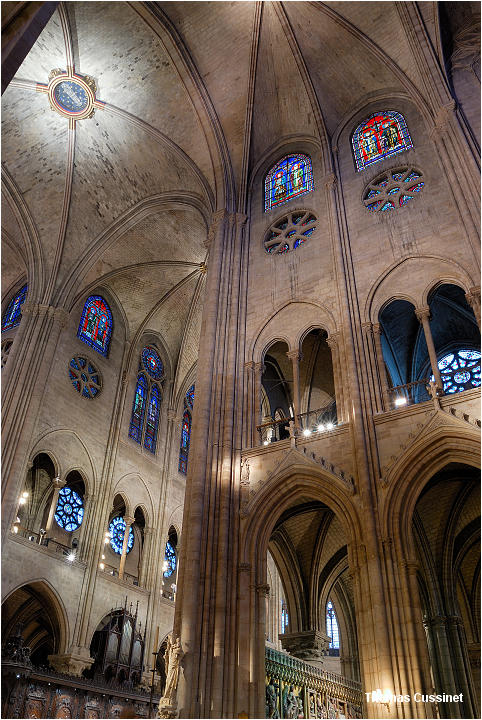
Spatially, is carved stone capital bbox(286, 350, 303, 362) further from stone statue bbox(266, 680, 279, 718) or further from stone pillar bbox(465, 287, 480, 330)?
stone statue bbox(266, 680, 279, 718)

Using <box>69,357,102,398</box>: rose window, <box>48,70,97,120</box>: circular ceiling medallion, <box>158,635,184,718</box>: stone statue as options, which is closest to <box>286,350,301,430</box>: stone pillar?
<box>158,635,184,718</box>: stone statue

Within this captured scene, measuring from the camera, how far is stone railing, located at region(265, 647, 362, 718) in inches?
473

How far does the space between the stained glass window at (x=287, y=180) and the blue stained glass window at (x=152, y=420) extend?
409 inches

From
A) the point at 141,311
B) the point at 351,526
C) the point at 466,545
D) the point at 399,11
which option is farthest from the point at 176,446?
the point at 399,11

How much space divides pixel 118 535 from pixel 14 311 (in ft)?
32.3

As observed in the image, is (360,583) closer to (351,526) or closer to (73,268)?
(351,526)

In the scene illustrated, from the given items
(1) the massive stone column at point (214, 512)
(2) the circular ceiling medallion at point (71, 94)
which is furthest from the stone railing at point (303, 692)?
(2) the circular ceiling medallion at point (71, 94)

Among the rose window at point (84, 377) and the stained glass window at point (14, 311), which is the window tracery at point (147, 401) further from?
the stained glass window at point (14, 311)

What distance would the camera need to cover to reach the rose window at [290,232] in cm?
1584

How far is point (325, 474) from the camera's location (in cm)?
1133

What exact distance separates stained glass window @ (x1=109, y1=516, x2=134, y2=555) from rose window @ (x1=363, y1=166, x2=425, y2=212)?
14298 millimetres

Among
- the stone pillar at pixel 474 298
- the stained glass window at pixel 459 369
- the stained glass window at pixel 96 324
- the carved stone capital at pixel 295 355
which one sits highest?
the stained glass window at pixel 96 324

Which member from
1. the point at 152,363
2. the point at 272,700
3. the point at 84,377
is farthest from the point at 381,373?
the point at 152,363

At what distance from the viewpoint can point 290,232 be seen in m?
16.3
